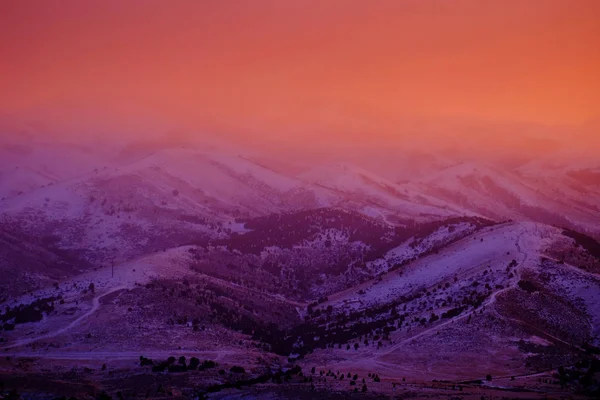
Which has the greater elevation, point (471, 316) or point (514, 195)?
point (514, 195)

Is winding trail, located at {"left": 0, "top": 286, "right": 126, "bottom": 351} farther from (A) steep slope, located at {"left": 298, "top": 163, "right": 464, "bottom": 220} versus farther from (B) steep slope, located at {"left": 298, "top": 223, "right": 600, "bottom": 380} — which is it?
(A) steep slope, located at {"left": 298, "top": 163, "right": 464, "bottom": 220}

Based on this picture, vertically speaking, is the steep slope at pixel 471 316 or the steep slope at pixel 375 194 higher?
the steep slope at pixel 375 194

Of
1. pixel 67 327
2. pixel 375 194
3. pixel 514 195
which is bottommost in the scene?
pixel 67 327

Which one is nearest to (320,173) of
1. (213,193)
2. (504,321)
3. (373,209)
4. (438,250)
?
(213,193)

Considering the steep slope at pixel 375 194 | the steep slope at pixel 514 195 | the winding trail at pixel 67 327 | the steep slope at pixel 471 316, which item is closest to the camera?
the steep slope at pixel 471 316

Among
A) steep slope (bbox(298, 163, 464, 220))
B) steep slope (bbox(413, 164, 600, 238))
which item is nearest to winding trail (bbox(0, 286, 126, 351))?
steep slope (bbox(298, 163, 464, 220))

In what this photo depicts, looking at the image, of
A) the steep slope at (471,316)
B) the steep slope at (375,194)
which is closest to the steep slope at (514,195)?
the steep slope at (375,194)

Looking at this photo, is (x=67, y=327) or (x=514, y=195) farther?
(x=514, y=195)

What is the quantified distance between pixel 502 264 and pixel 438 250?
44.4 ft

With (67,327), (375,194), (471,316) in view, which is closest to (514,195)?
(375,194)

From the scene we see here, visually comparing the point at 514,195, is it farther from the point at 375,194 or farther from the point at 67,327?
the point at 67,327

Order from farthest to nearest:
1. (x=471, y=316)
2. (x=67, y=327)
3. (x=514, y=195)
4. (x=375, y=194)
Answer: (x=514, y=195) < (x=375, y=194) < (x=67, y=327) < (x=471, y=316)

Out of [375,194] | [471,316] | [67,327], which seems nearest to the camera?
[471,316]

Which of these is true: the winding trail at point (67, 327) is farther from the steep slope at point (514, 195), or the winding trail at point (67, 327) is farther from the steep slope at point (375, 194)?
the steep slope at point (514, 195)
